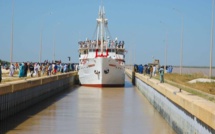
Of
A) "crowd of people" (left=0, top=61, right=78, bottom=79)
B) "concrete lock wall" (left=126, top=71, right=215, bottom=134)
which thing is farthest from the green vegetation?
"crowd of people" (left=0, top=61, right=78, bottom=79)

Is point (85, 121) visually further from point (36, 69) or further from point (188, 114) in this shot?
point (36, 69)

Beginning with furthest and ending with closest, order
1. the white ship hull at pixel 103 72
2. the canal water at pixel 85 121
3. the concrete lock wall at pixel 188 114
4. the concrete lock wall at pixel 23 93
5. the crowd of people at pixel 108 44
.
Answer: the crowd of people at pixel 108 44, the white ship hull at pixel 103 72, the concrete lock wall at pixel 23 93, the canal water at pixel 85 121, the concrete lock wall at pixel 188 114

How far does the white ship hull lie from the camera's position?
47.3 m

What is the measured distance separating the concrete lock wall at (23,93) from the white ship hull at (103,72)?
10775 millimetres

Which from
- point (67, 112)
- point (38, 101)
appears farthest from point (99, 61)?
point (67, 112)

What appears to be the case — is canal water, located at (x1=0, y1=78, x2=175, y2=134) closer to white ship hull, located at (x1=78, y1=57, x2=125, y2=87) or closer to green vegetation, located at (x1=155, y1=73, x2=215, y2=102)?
green vegetation, located at (x1=155, y1=73, x2=215, y2=102)

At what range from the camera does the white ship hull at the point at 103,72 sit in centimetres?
4728

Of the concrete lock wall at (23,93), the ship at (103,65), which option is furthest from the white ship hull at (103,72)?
the concrete lock wall at (23,93)

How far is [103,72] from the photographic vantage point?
47.4 m

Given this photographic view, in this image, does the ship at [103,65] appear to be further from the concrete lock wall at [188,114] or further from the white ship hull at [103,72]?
the concrete lock wall at [188,114]

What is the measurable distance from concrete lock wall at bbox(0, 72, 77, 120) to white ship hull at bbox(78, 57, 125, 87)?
35.4 ft

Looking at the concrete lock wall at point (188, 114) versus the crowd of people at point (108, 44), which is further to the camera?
the crowd of people at point (108, 44)

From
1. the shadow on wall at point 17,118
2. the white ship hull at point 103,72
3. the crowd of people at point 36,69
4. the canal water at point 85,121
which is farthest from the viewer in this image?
the white ship hull at point 103,72

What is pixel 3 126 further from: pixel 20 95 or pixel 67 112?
pixel 67 112
